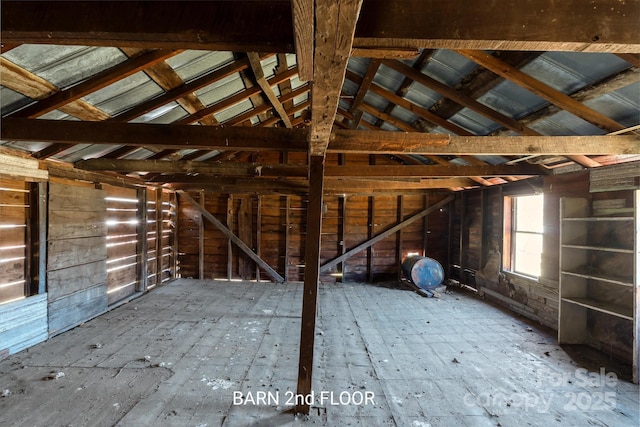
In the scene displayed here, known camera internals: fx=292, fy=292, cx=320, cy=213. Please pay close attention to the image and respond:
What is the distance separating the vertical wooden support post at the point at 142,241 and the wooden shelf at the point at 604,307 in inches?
279

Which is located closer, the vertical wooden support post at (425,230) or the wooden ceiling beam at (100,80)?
the wooden ceiling beam at (100,80)

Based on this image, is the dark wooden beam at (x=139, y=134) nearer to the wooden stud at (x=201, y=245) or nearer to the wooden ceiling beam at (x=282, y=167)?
the wooden ceiling beam at (x=282, y=167)

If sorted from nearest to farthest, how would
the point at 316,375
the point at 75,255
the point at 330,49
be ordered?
the point at 330,49
the point at 316,375
the point at 75,255

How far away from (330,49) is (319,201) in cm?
167

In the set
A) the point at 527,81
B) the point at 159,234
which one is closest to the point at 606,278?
the point at 527,81

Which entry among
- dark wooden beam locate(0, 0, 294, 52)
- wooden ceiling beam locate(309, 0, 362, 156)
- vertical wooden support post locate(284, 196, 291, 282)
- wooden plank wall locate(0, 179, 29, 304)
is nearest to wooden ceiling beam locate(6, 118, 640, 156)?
wooden ceiling beam locate(309, 0, 362, 156)

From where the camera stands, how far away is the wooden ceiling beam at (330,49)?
2.55 feet

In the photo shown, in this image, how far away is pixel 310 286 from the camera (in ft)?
8.32

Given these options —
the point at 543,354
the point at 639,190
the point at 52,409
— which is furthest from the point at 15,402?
the point at 639,190

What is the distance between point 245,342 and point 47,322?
99.5 inches

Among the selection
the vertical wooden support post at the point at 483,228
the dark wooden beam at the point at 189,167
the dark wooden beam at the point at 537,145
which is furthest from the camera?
the vertical wooden support post at the point at 483,228

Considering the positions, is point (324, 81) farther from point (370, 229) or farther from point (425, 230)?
point (425, 230)

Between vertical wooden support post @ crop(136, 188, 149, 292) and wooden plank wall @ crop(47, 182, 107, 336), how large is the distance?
1.11 metres

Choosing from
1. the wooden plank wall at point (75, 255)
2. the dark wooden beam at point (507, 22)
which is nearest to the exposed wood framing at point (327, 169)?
the wooden plank wall at point (75, 255)
